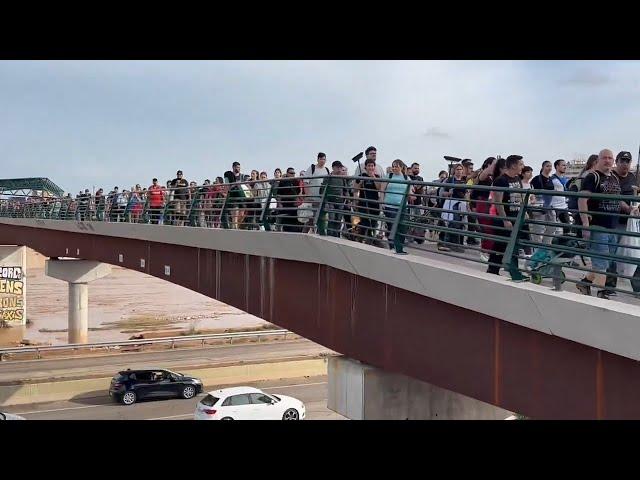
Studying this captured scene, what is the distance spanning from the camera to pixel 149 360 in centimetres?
3288

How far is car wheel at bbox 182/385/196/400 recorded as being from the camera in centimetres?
2683

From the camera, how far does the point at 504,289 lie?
6.86 metres

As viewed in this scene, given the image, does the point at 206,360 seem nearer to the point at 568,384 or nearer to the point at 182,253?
the point at 182,253

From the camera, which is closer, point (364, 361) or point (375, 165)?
point (364, 361)

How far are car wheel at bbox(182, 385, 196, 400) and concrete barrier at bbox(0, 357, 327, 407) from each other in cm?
244

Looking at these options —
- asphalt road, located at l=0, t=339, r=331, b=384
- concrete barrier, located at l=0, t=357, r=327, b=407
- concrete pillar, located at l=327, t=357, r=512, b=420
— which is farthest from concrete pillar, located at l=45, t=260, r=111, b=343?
concrete pillar, located at l=327, t=357, r=512, b=420

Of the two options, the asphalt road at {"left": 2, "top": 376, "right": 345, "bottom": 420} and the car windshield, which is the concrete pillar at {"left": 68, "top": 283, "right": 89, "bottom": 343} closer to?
the asphalt road at {"left": 2, "top": 376, "right": 345, "bottom": 420}

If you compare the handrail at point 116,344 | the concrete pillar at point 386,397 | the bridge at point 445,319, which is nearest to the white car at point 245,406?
the bridge at point 445,319

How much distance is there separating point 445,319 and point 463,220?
3.86 m

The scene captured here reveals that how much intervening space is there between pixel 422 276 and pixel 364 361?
227 centimetres

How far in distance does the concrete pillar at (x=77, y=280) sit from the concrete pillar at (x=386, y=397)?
30.2 m

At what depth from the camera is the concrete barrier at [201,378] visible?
26219mm

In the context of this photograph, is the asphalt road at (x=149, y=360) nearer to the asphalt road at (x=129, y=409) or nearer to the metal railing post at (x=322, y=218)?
the asphalt road at (x=129, y=409)

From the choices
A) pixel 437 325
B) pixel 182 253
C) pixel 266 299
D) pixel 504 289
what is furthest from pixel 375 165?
pixel 182 253
